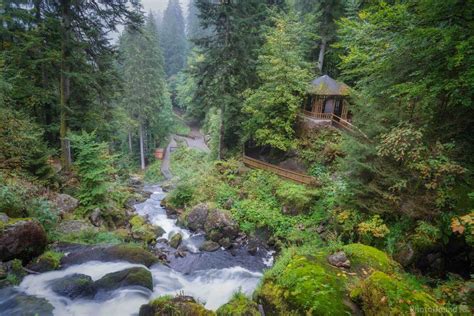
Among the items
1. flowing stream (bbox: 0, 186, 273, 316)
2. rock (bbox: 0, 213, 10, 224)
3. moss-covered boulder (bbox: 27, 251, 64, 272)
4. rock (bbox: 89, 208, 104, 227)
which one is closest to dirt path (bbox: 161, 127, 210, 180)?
rock (bbox: 89, 208, 104, 227)

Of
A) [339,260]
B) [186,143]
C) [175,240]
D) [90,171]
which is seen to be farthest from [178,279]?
[186,143]

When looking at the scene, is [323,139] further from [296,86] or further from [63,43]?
[63,43]

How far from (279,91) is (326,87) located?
5104 mm

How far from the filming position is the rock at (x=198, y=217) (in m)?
13.5

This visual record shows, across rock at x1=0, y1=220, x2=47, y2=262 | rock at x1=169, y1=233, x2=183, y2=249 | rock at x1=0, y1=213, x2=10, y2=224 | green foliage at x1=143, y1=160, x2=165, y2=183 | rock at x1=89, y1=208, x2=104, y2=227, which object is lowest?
green foliage at x1=143, y1=160, x2=165, y2=183

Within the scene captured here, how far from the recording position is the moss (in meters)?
5.93

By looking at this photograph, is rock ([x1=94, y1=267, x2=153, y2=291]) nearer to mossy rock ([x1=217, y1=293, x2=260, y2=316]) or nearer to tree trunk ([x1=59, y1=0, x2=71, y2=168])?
mossy rock ([x1=217, y1=293, x2=260, y2=316])

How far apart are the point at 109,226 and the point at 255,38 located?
48.0ft

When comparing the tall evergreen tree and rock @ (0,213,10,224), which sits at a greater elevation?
the tall evergreen tree

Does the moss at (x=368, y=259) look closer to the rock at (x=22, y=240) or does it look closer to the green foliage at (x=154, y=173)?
the rock at (x=22, y=240)

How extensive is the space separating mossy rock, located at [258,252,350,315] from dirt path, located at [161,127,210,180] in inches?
950

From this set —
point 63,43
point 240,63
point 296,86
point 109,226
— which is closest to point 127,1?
point 63,43

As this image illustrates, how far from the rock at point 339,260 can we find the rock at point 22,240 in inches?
335

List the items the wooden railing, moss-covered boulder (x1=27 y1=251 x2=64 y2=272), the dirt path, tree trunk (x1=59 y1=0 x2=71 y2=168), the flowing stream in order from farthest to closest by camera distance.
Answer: the dirt path < the wooden railing < tree trunk (x1=59 y1=0 x2=71 y2=168) < moss-covered boulder (x1=27 y1=251 x2=64 y2=272) < the flowing stream
